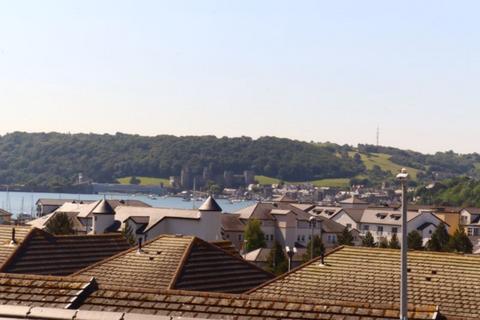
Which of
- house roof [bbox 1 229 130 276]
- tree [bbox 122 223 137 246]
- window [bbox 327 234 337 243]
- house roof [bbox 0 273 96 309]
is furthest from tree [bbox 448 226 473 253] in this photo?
house roof [bbox 0 273 96 309]

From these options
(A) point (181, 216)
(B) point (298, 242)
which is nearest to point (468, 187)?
(B) point (298, 242)

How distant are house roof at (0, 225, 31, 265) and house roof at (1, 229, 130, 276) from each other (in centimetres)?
24

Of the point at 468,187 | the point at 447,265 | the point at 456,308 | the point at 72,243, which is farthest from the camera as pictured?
the point at 468,187

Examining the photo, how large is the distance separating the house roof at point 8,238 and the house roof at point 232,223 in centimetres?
5737

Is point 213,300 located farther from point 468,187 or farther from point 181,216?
point 468,187

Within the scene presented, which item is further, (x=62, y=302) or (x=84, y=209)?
(x=84, y=209)

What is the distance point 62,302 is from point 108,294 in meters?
0.79

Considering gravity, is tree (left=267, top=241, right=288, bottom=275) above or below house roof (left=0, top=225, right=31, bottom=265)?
below

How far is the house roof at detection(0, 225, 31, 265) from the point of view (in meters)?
23.9

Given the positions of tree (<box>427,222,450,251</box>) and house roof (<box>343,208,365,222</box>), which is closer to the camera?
tree (<box>427,222,450,251</box>)

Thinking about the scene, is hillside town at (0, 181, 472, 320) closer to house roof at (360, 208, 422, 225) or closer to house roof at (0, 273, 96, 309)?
house roof at (0, 273, 96, 309)

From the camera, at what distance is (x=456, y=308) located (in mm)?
20219

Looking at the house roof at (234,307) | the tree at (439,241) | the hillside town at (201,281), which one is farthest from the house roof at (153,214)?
the house roof at (234,307)

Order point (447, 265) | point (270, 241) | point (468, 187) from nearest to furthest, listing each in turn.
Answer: point (447, 265), point (270, 241), point (468, 187)
